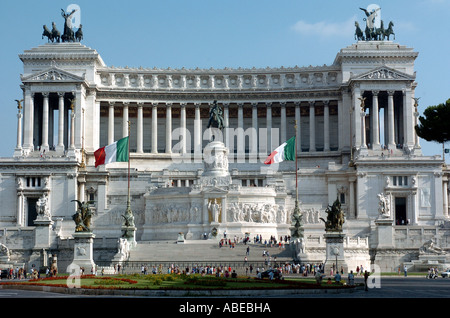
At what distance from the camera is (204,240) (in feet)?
277

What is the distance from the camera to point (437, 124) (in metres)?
68.9

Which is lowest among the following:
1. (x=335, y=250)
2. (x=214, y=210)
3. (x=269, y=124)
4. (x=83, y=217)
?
(x=335, y=250)

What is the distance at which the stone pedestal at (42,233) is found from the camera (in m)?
78.9

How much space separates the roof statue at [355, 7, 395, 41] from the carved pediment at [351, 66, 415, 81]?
948 centimetres

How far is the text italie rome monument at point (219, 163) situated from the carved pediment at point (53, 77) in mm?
163

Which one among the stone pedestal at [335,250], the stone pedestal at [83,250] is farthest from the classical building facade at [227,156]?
the stone pedestal at [83,250]

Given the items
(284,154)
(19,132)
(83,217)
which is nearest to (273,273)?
(83,217)

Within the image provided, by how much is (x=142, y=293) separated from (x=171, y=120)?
7888cm

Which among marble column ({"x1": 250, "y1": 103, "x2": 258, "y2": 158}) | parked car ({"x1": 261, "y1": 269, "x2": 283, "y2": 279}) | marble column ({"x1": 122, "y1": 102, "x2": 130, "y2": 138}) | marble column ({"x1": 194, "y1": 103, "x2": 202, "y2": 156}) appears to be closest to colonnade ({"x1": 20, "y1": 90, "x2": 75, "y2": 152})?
marble column ({"x1": 122, "y1": 102, "x2": 130, "y2": 138})

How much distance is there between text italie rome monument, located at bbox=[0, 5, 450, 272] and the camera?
7838cm

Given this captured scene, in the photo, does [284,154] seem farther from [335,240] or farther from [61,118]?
[61,118]

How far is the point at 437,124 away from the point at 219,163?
31.9 meters
